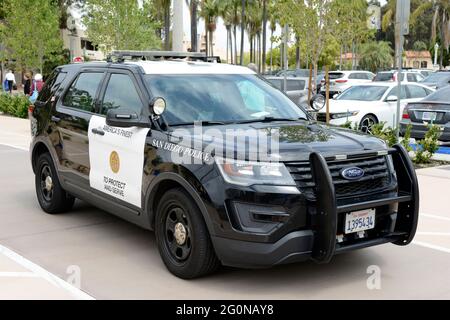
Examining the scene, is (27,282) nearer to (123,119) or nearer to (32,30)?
(123,119)

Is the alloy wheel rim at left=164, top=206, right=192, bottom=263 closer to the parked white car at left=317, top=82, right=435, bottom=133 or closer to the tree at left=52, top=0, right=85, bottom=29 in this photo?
the parked white car at left=317, top=82, right=435, bottom=133

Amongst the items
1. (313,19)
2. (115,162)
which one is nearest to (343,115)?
(313,19)

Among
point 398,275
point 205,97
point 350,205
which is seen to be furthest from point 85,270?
point 398,275

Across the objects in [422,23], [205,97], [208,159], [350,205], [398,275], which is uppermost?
[422,23]

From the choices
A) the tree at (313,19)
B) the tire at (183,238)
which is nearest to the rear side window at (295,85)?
the tree at (313,19)

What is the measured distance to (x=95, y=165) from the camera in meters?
5.86

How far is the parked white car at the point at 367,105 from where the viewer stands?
13859 millimetres

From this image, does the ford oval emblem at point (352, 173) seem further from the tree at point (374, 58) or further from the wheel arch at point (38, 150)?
the tree at point (374, 58)

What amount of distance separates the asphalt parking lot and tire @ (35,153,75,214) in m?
0.14

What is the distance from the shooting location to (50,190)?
23.0 ft

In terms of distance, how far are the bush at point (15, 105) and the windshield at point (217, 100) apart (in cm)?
1632

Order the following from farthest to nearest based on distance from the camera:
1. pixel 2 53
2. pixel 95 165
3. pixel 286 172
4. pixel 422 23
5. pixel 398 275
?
1. pixel 422 23
2. pixel 2 53
3. pixel 95 165
4. pixel 398 275
5. pixel 286 172
